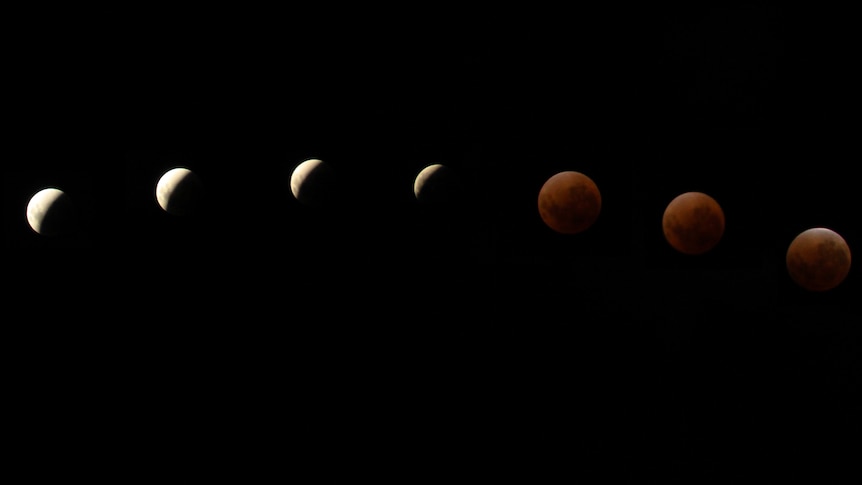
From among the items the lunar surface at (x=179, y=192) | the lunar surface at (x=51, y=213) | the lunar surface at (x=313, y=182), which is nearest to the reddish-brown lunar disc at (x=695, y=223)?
the lunar surface at (x=313, y=182)

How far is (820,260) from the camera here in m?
1.51

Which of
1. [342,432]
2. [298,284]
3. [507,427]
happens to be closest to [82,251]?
[298,284]

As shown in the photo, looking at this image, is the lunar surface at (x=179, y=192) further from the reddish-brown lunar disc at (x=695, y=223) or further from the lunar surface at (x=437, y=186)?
the reddish-brown lunar disc at (x=695, y=223)

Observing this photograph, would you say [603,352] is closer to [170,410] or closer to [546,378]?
[546,378]

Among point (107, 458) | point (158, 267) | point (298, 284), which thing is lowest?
point (107, 458)

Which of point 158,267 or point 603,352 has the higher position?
point 158,267

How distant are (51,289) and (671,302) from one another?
1.78 meters

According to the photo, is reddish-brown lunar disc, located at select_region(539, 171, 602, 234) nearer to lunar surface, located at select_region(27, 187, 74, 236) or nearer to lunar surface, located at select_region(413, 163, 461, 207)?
lunar surface, located at select_region(413, 163, 461, 207)

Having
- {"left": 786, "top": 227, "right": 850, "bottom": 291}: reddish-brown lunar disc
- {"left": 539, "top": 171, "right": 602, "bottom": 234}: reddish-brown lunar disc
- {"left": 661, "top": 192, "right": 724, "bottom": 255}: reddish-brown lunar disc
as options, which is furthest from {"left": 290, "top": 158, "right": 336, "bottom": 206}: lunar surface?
{"left": 786, "top": 227, "right": 850, "bottom": 291}: reddish-brown lunar disc

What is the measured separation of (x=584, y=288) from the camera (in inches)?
66.0

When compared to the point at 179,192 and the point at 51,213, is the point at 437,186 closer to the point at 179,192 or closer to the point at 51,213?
the point at 179,192

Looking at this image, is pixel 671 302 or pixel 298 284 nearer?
pixel 671 302

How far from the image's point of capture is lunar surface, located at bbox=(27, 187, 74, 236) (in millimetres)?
1658

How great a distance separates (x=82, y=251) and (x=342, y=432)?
933 millimetres
